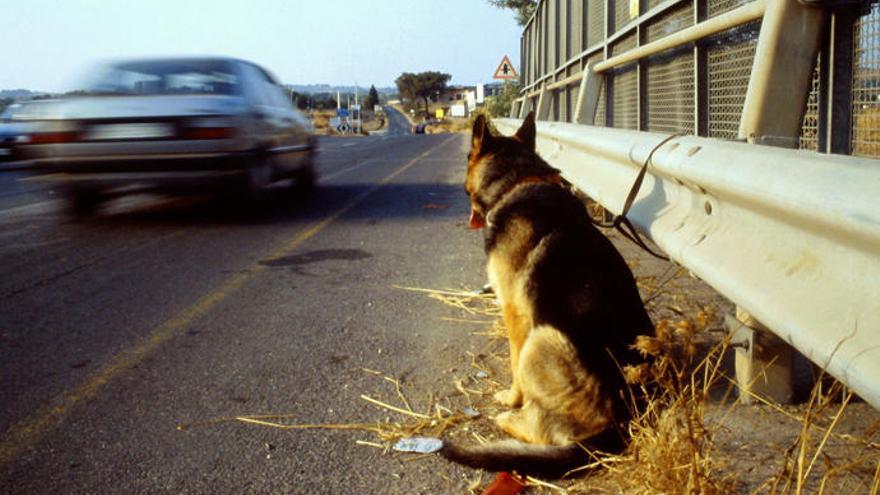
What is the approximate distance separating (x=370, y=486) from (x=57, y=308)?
328 centimetres

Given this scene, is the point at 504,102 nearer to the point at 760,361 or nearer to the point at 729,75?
the point at 729,75

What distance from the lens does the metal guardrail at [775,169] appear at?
65.2 inches

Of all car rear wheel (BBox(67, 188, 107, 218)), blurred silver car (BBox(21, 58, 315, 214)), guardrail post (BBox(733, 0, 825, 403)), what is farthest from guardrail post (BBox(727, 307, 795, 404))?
car rear wheel (BBox(67, 188, 107, 218))

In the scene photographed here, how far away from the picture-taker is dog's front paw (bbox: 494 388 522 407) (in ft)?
10.3

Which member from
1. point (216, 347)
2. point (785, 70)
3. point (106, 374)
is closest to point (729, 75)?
point (785, 70)

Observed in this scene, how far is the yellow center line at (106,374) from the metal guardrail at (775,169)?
104 inches

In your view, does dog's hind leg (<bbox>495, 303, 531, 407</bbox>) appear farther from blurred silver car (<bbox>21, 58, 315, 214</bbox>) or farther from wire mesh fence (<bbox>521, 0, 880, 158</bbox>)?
blurred silver car (<bbox>21, 58, 315, 214</bbox>)

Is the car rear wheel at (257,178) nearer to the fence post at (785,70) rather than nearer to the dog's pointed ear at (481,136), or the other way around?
the dog's pointed ear at (481,136)

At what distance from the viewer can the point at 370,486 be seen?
8.38ft

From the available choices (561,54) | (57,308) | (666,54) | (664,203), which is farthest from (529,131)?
(561,54)

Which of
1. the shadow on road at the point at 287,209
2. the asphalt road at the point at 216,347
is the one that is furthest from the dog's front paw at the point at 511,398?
the shadow on road at the point at 287,209

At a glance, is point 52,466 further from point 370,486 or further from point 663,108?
point 663,108

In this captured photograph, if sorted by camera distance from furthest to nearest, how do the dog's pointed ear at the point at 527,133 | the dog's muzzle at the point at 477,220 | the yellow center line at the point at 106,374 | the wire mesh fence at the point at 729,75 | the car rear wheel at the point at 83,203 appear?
the car rear wheel at the point at 83,203 → the dog's pointed ear at the point at 527,133 → the dog's muzzle at the point at 477,220 → the wire mesh fence at the point at 729,75 → the yellow center line at the point at 106,374

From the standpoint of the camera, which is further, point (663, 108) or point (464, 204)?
point (464, 204)
